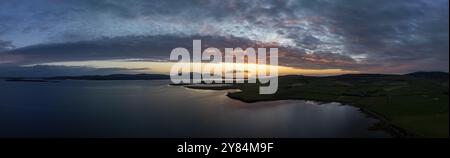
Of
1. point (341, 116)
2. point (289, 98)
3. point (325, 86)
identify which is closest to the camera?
point (341, 116)

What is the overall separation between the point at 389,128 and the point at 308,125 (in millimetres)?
2905

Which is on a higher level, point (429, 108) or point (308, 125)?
point (429, 108)

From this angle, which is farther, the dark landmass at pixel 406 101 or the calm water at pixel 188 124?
the calm water at pixel 188 124

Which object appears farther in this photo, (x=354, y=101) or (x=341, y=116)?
(x=354, y=101)

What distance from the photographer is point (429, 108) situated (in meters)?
10.4

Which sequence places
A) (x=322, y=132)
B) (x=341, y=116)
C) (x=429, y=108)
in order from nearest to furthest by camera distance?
(x=429, y=108), (x=322, y=132), (x=341, y=116)

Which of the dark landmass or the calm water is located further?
the calm water

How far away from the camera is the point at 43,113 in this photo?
63.1ft

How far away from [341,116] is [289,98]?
27.9ft
